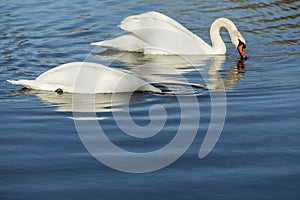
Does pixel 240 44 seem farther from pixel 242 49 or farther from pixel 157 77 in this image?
pixel 157 77

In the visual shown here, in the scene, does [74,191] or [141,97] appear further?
[141,97]

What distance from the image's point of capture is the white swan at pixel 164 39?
→ 40.2 feet

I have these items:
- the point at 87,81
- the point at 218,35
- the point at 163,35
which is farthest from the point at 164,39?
the point at 87,81

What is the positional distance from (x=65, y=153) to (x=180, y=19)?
26.8 ft

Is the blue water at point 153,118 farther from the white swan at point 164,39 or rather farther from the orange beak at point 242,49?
the white swan at point 164,39

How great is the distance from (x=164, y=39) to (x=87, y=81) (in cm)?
353

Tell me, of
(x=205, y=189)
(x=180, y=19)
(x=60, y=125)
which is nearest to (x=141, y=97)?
(x=60, y=125)

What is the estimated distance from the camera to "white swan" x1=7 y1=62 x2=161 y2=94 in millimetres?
9102

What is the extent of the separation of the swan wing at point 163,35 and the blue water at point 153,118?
340 mm

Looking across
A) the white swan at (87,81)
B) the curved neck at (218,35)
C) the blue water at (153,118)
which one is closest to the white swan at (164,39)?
the curved neck at (218,35)

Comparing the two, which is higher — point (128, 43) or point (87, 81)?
point (87, 81)

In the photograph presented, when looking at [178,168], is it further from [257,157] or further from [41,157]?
[41,157]

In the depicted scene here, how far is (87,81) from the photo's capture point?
916 cm

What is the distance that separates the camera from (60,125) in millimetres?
7875
